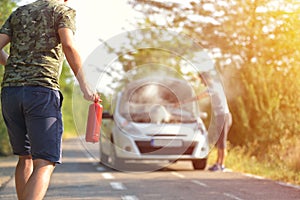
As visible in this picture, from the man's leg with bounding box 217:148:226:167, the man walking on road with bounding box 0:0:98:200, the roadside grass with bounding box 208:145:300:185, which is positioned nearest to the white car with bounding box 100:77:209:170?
the man's leg with bounding box 217:148:226:167

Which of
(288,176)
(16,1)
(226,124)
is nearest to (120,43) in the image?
(16,1)

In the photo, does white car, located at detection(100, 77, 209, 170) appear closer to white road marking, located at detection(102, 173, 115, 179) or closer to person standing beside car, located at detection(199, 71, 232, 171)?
person standing beside car, located at detection(199, 71, 232, 171)

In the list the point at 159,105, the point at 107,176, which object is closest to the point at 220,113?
the point at 159,105

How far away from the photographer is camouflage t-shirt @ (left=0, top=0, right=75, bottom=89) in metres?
5.50

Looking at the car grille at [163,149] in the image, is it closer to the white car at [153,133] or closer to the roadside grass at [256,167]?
the white car at [153,133]

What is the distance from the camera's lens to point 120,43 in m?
27.1

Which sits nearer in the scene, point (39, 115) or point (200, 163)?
point (39, 115)

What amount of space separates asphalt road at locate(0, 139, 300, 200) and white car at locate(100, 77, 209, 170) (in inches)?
15.3

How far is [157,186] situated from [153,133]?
404 centimetres

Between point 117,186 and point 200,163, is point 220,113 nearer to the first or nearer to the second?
Answer: point 200,163

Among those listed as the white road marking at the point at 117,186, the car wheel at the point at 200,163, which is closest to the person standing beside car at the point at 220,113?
the car wheel at the point at 200,163

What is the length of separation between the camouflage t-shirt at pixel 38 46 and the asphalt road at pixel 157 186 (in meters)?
4.14

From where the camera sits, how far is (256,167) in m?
15.0

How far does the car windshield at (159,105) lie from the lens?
15.9 metres
